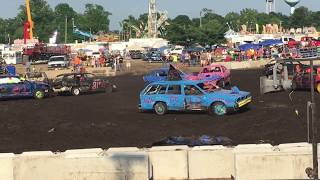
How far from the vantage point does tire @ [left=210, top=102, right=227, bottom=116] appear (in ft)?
69.6

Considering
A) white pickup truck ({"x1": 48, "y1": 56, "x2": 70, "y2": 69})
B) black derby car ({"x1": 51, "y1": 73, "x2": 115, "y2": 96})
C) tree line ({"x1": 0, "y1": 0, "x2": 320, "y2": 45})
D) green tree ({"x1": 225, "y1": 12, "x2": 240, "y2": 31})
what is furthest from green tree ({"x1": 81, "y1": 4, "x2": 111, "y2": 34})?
black derby car ({"x1": 51, "y1": 73, "x2": 115, "y2": 96})

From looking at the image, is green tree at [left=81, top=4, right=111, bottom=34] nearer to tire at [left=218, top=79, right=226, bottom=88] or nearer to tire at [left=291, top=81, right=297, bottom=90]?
tire at [left=218, top=79, right=226, bottom=88]

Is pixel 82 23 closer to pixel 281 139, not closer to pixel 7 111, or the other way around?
pixel 7 111

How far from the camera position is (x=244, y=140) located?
1578 centimetres

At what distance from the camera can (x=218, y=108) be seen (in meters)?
21.3

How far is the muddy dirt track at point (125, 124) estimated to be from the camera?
16297mm

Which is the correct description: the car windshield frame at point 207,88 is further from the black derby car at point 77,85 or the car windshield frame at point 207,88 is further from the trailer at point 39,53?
the trailer at point 39,53

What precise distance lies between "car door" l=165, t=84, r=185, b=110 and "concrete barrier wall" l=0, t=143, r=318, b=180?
39.5 feet

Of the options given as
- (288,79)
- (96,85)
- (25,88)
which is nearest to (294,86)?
(288,79)

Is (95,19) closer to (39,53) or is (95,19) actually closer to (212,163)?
(39,53)

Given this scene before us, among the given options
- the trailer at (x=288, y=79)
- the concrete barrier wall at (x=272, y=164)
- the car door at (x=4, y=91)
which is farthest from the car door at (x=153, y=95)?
the concrete barrier wall at (x=272, y=164)

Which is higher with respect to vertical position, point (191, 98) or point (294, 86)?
point (294, 86)

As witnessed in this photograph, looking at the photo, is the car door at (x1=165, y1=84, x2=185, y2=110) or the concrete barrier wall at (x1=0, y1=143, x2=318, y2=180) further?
the car door at (x1=165, y1=84, x2=185, y2=110)

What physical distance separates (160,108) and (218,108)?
2.33m
